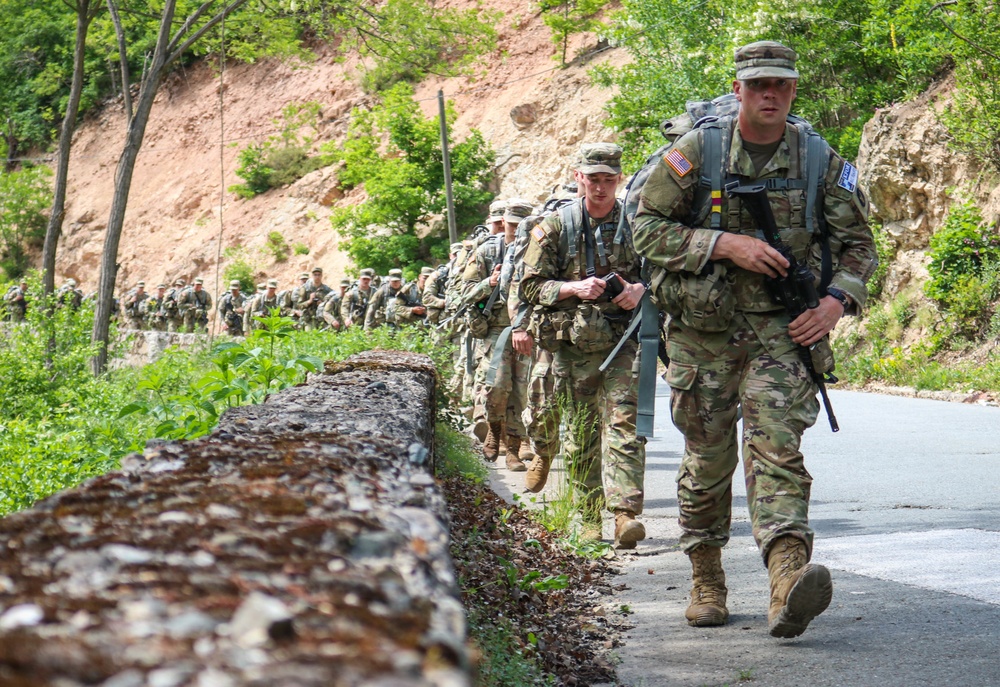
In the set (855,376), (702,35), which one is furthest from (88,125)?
(855,376)

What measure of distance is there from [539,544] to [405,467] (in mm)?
3818

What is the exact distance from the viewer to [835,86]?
25.6 metres

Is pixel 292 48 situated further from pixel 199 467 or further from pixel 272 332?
pixel 199 467

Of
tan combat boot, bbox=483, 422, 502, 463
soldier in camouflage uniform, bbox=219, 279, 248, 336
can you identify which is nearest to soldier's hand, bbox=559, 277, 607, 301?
tan combat boot, bbox=483, 422, 502, 463

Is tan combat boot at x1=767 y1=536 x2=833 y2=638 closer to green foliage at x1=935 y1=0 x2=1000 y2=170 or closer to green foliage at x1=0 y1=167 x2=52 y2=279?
green foliage at x1=935 y1=0 x2=1000 y2=170

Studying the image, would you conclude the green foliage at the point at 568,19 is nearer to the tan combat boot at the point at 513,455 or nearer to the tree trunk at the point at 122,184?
the tree trunk at the point at 122,184

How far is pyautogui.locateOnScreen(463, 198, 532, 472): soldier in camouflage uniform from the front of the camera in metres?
11.6

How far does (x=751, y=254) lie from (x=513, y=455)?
276 inches

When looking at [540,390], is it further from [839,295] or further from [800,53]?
[800,53]

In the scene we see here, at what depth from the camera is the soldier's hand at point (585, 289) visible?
24.5 feet

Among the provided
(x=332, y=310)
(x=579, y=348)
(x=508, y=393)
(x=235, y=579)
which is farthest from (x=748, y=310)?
(x=332, y=310)

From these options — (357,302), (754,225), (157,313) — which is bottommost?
(157,313)

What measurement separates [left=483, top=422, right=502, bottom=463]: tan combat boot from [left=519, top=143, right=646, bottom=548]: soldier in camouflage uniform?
12.9 ft

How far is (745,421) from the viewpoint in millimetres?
5051
